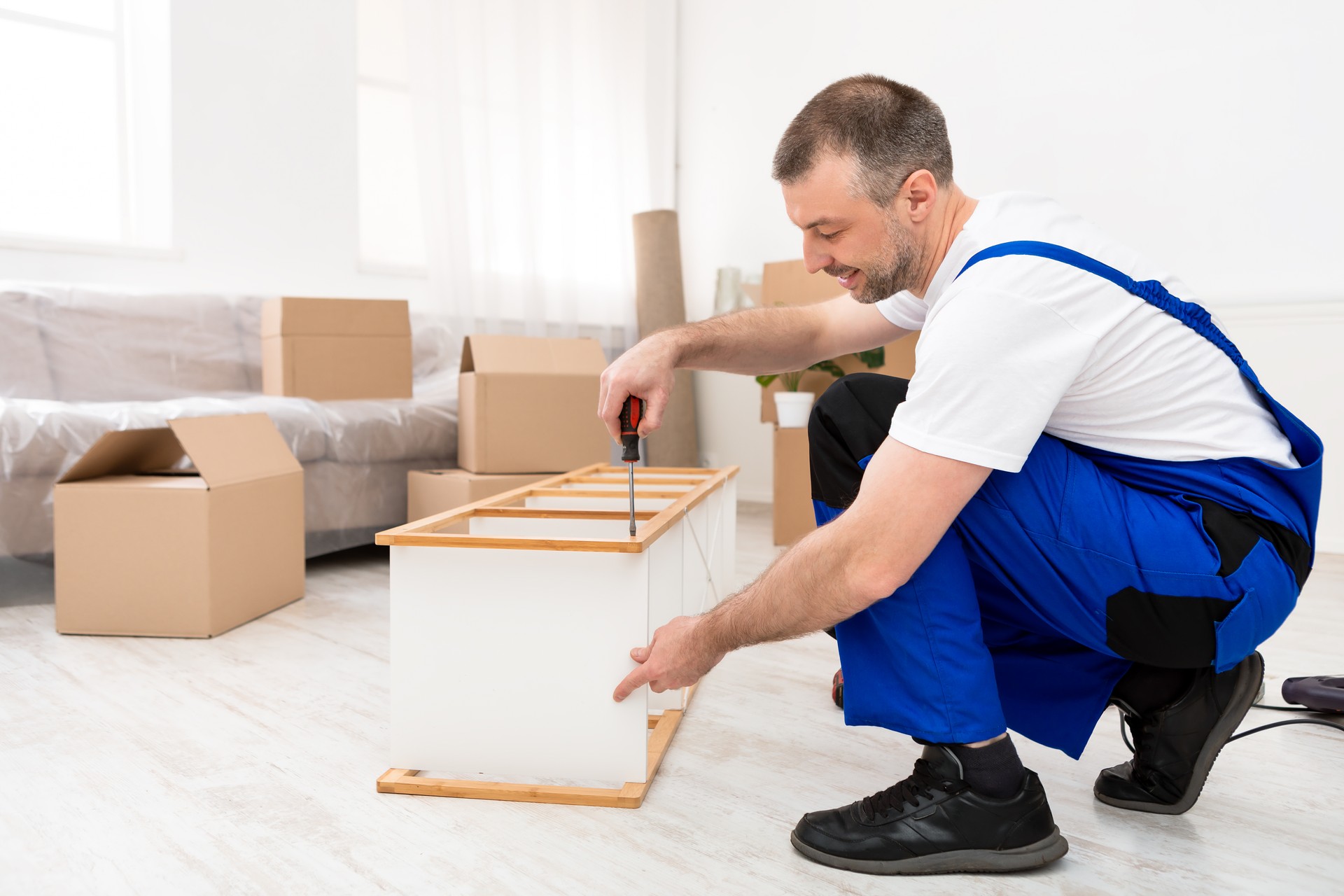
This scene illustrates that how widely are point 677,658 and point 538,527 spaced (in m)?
0.45

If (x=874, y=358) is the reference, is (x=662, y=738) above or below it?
below

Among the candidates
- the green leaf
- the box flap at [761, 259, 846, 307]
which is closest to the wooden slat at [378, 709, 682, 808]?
the green leaf

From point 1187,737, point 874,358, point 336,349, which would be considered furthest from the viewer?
point 874,358

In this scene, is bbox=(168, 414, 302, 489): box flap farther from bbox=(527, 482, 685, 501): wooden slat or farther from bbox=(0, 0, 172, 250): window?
bbox=(0, 0, 172, 250): window

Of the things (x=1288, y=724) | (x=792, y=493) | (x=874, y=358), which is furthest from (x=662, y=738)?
(x=874, y=358)

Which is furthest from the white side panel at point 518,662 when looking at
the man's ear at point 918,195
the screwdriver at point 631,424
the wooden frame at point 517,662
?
the man's ear at point 918,195

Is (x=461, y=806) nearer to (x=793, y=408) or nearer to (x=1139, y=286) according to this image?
(x=1139, y=286)

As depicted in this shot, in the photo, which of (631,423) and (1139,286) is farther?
(631,423)

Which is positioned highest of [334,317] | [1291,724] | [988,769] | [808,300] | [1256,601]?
[808,300]

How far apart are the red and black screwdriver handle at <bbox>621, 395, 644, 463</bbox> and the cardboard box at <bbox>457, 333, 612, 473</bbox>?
1.47 meters

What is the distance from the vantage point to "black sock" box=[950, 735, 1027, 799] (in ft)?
2.99

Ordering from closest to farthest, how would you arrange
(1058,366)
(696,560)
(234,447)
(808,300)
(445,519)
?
(1058,366) < (445,519) < (696,560) < (234,447) < (808,300)

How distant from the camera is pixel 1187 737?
1040mm

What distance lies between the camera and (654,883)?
0.88 m
